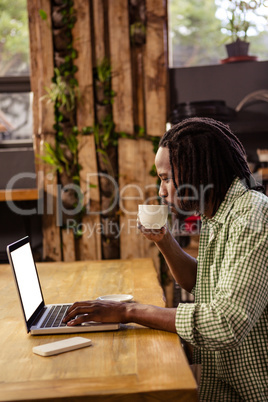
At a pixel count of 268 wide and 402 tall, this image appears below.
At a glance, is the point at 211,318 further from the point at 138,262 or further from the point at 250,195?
the point at 138,262

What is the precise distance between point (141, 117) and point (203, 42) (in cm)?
98

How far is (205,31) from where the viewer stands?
4262 mm

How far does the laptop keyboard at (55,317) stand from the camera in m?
1.39

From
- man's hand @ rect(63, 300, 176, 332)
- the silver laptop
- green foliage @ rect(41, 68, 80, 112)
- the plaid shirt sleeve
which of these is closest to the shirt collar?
the plaid shirt sleeve

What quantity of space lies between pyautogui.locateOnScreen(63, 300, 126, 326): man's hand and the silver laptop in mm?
17

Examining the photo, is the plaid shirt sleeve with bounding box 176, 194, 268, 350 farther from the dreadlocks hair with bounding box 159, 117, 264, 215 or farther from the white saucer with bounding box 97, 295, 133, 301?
the white saucer with bounding box 97, 295, 133, 301

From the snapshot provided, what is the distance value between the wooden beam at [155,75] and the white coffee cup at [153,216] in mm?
1922

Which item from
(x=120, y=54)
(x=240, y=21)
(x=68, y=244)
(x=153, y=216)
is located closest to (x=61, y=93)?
(x=120, y=54)

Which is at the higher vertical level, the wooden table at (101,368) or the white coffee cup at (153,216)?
the white coffee cup at (153,216)

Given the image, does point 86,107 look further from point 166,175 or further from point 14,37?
point 166,175

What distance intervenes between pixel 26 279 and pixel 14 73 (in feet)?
9.05

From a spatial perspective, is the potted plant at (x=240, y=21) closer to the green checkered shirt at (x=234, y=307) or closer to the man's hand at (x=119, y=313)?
the green checkered shirt at (x=234, y=307)

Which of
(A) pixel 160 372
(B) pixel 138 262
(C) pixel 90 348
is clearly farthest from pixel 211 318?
(B) pixel 138 262

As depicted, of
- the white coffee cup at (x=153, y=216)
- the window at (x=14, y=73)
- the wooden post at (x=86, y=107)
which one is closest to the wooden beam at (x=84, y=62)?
the wooden post at (x=86, y=107)
